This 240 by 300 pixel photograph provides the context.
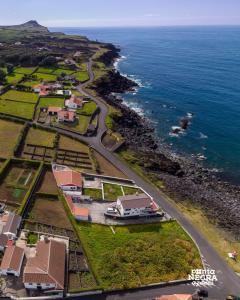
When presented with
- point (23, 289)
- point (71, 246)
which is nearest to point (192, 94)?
point (71, 246)

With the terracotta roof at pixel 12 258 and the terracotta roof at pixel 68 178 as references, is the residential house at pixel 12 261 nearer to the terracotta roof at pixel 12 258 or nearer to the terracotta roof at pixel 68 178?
the terracotta roof at pixel 12 258

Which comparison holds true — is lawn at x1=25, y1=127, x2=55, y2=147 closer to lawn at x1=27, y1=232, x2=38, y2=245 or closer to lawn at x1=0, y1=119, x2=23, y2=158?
lawn at x1=0, y1=119, x2=23, y2=158

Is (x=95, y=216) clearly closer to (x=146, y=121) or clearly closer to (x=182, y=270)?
(x=182, y=270)

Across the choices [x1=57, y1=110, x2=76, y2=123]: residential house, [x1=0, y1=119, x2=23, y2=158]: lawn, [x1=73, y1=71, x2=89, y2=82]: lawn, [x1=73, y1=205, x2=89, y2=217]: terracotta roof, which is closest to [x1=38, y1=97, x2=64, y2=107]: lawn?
[x1=57, y1=110, x2=76, y2=123]: residential house

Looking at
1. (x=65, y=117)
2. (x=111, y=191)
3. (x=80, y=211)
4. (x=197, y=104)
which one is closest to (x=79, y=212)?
(x=80, y=211)

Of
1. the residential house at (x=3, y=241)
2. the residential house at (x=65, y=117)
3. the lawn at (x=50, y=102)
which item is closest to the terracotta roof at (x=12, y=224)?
the residential house at (x=3, y=241)
